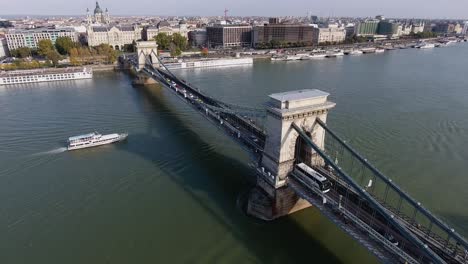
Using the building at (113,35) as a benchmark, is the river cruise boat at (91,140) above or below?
below

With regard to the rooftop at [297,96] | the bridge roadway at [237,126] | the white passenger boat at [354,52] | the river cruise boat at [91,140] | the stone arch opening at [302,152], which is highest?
the rooftop at [297,96]

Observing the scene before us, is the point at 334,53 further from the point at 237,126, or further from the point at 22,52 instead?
the point at 22,52

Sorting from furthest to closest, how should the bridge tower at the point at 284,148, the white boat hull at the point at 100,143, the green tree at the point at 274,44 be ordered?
the green tree at the point at 274,44
the white boat hull at the point at 100,143
the bridge tower at the point at 284,148

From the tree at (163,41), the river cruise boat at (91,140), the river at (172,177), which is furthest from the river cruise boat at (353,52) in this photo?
the river cruise boat at (91,140)

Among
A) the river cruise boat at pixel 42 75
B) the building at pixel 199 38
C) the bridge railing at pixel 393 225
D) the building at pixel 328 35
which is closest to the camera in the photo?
the bridge railing at pixel 393 225

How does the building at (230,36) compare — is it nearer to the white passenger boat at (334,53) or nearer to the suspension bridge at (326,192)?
the white passenger boat at (334,53)

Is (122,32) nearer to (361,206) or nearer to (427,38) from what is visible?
(361,206)

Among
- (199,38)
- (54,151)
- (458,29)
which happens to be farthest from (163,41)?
(458,29)

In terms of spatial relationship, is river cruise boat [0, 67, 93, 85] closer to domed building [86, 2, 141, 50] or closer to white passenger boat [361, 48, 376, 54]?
domed building [86, 2, 141, 50]
